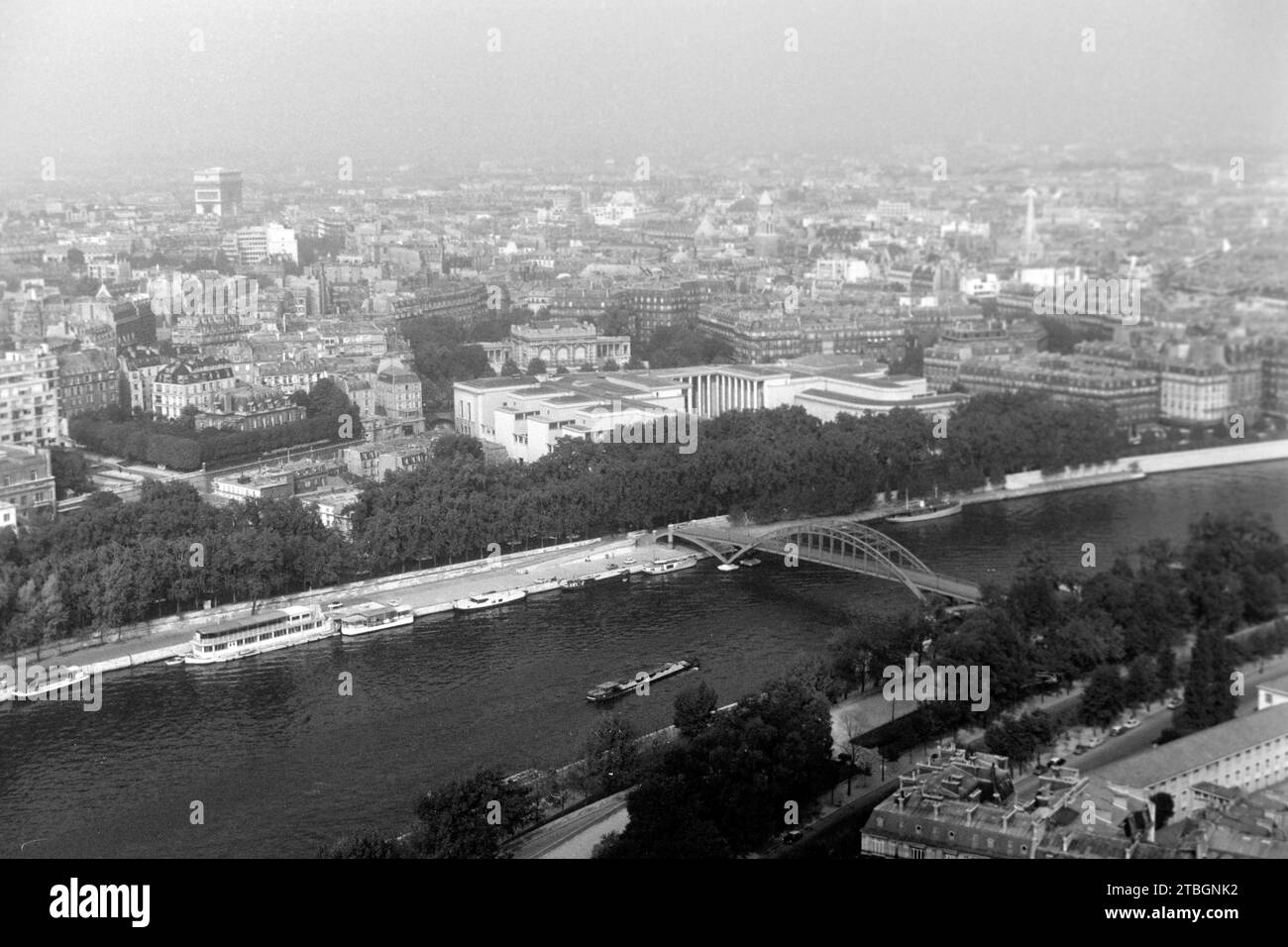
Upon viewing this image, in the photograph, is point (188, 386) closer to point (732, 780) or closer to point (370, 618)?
point (370, 618)

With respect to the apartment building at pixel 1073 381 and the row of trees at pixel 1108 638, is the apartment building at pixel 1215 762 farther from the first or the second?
the apartment building at pixel 1073 381

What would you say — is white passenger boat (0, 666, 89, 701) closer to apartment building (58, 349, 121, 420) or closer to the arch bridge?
the arch bridge

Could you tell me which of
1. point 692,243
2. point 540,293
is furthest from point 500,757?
point 692,243

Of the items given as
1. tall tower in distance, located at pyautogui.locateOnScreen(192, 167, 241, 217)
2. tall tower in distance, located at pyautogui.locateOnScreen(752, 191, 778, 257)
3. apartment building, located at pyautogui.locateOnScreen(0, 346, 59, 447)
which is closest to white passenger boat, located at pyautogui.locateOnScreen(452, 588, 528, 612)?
apartment building, located at pyautogui.locateOnScreen(0, 346, 59, 447)

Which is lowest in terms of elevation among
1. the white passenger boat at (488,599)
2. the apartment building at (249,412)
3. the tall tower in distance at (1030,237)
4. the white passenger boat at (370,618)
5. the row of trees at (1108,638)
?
the white passenger boat at (488,599)

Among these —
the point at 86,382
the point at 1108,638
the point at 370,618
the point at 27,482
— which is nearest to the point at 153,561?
the point at 370,618

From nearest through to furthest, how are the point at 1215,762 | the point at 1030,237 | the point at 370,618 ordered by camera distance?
the point at 1215,762
the point at 370,618
the point at 1030,237

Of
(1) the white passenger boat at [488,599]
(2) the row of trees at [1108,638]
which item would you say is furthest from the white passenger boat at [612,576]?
(2) the row of trees at [1108,638]
